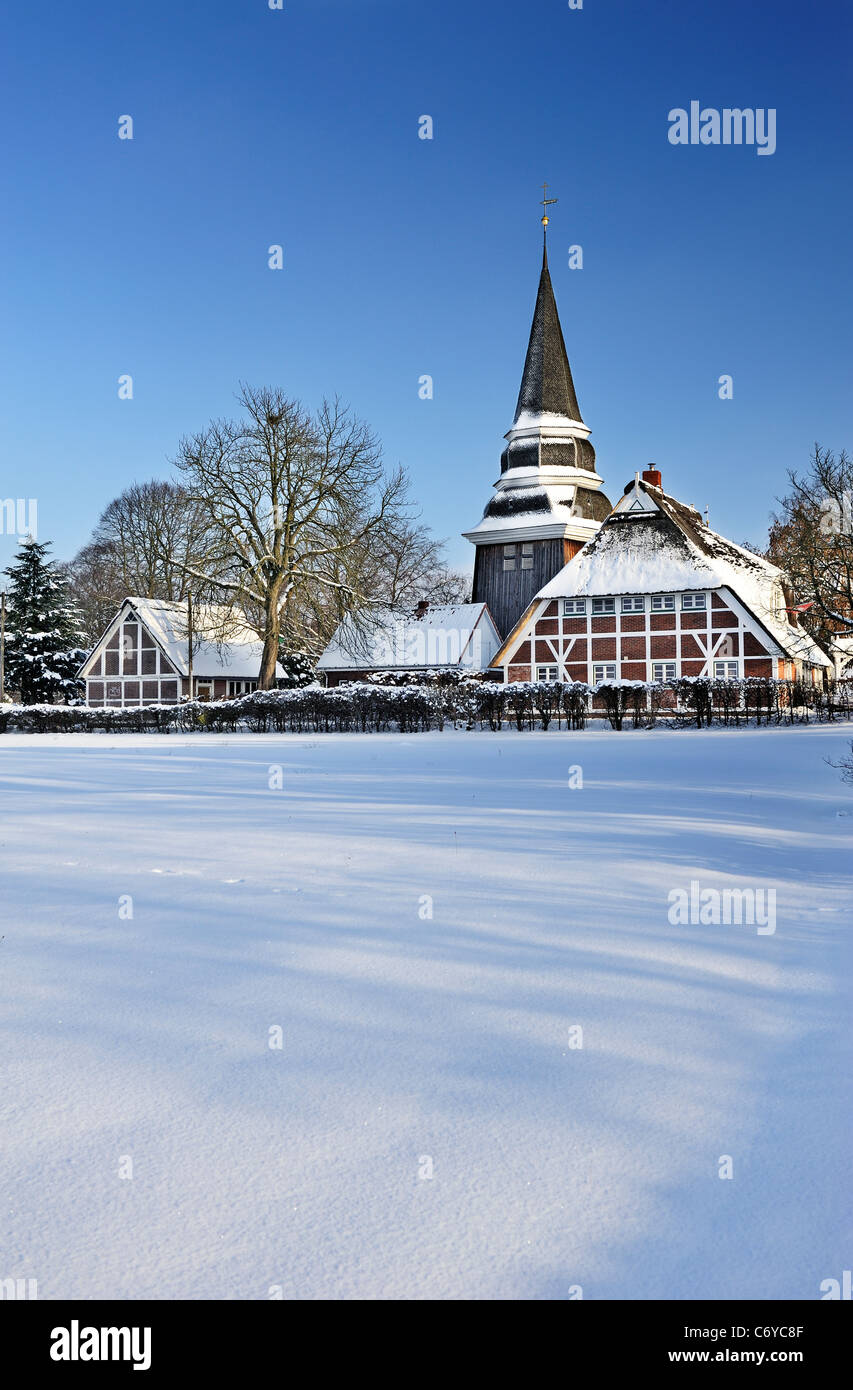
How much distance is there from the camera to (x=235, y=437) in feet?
129

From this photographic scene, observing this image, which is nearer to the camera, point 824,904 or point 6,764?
point 824,904

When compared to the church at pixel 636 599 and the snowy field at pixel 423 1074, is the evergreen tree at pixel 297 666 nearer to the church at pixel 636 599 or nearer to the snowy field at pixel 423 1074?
the church at pixel 636 599

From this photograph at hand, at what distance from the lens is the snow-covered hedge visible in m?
29.9

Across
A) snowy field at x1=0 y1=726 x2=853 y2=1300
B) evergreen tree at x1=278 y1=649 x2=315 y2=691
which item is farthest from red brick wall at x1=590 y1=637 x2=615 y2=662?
snowy field at x1=0 y1=726 x2=853 y2=1300

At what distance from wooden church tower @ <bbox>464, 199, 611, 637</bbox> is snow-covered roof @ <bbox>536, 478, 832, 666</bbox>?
6357 millimetres

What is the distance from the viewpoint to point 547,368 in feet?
178

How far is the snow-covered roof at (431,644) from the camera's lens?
48156 mm

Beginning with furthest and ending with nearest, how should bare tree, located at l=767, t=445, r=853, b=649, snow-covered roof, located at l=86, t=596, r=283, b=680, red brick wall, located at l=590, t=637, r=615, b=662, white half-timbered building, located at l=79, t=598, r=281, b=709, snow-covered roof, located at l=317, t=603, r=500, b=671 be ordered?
white half-timbered building, located at l=79, t=598, r=281, b=709, snow-covered roof, located at l=86, t=596, r=283, b=680, snow-covered roof, located at l=317, t=603, r=500, b=671, red brick wall, located at l=590, t=637, r=615, b=662, bare tree, located at l=767, t=445, r=853, b=649

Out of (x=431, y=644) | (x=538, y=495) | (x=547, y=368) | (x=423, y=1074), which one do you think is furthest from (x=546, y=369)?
(x=423, y=1074)

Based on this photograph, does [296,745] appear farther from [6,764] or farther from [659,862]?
[659,862]

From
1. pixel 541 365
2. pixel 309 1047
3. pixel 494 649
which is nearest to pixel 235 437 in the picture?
pixel 494 649

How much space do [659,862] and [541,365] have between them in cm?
5034

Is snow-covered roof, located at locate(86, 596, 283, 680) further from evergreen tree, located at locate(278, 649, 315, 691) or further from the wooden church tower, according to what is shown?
the wooden church tower

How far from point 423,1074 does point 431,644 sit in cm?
4530
